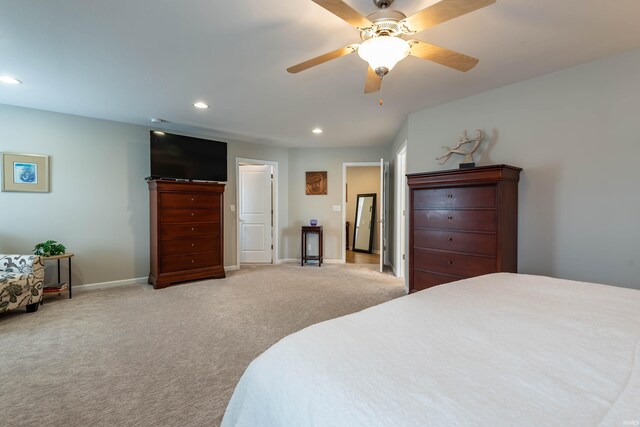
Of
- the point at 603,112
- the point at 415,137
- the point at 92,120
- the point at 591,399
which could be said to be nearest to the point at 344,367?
the point at 591,399

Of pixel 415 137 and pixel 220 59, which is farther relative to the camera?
pixel 415 137

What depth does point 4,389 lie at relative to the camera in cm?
183

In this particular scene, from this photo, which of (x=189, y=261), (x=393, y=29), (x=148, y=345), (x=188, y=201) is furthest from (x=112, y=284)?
(x=393, y=29)

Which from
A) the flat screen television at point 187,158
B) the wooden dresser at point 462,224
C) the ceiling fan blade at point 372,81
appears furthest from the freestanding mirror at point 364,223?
the ceiling fan blade at point 372,81

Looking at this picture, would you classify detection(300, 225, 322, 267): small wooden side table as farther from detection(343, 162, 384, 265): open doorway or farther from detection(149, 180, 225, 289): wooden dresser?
detection(149, 180, 225, 289): wooden dresser

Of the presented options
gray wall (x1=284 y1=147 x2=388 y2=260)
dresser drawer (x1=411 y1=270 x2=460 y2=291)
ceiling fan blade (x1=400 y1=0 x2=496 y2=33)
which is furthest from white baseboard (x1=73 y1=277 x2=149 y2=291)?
ceiling fan blade (x1=400 y1=0 x2=496 y2=33)

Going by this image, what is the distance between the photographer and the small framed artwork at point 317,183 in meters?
5.98

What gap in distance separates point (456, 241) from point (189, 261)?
11.8ft

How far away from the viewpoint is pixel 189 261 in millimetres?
4336

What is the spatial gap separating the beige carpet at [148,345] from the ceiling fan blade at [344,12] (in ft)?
7.06

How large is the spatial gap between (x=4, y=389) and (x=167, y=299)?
70.0 inches

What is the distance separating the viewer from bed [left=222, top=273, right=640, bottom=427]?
576mm

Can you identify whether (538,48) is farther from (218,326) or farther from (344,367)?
(218,326)

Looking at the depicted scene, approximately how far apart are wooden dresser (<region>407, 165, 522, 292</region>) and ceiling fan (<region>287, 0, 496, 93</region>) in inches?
47.1
